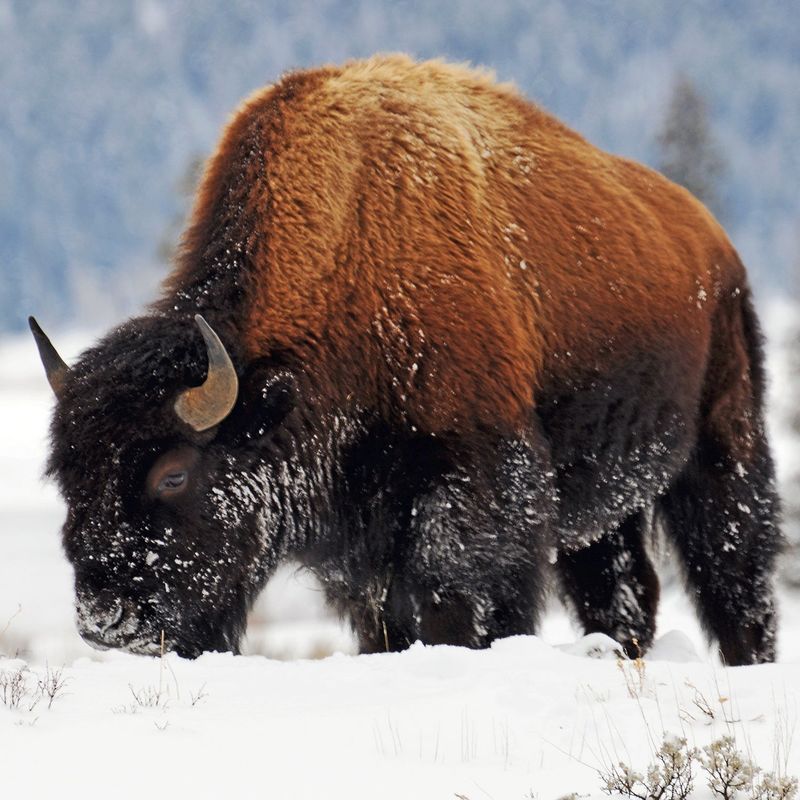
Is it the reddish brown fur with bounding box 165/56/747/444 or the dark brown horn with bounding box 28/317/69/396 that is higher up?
the reddish brown fur with bounding box 165/56/747/444

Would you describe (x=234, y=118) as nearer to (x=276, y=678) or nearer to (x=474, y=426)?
(x=474, y=426)

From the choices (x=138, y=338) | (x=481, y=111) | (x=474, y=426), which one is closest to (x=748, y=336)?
(x=481, y=111)

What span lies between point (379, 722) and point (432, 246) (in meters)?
2.71

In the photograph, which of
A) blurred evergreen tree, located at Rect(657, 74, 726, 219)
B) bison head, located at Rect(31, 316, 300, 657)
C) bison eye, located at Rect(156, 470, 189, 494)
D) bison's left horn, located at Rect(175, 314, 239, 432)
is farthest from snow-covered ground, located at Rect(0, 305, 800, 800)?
blurred evergreen tree, located at Rect(657, 74, 726, 219)

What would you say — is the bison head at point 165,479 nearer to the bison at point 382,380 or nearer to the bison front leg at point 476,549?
the bison at point 382,380

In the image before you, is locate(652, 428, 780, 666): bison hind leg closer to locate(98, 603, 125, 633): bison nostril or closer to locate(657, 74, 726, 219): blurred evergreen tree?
locate(98, 603, 125, 633): bison nostril

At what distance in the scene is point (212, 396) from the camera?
16.4 feet

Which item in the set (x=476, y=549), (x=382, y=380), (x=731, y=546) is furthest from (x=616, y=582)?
(x=382, y=380)

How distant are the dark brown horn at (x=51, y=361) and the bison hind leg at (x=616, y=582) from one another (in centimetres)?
335

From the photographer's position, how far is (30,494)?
2664 cm

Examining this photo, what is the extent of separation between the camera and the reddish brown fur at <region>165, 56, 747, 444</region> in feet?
17.8

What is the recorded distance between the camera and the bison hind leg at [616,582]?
720 cm

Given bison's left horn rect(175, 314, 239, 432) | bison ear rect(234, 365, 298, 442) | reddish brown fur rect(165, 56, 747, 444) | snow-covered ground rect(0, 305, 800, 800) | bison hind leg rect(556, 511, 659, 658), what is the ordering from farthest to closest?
bison hind leg rect(556, 511, 659, 658) → reddish brown fur rect(165, 56, 747, 444) → bison ear rect(234, 365, 298, 442) → bison's left horn rect(175, 314, 239, 432) → snow-covered ground rect(0, 305, 800, 800)

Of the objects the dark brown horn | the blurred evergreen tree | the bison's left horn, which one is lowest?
the bison's left horn
